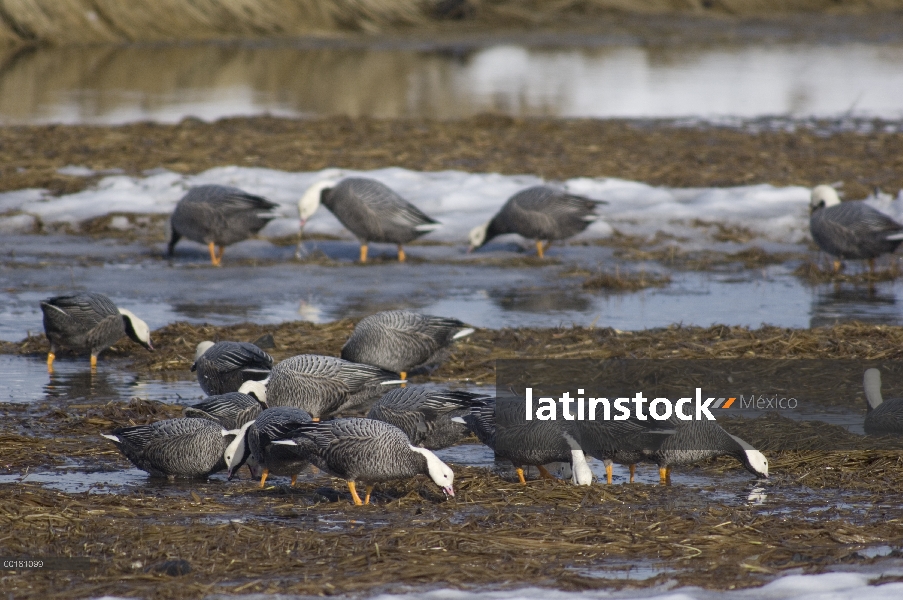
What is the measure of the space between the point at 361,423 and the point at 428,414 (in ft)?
2.92

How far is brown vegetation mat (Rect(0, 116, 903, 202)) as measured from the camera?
766 inches

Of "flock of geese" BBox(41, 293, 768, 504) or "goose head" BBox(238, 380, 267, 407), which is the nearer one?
"flock of geese" BBox(41, 293, 768, 504)

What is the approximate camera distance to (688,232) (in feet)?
52.8

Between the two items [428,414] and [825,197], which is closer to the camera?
[428,414]

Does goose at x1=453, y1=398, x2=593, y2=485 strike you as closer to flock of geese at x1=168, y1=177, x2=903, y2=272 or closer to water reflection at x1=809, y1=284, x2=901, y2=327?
water reflection at x1=809, y1=284, x2=901, y2=327

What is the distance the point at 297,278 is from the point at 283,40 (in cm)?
3703

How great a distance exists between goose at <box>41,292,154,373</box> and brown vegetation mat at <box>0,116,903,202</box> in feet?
27.3

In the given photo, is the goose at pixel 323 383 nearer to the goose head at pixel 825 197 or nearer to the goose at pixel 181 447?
the goose at pixel 181 447

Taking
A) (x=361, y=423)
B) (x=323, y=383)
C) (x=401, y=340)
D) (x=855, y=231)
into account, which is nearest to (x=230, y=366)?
(x=323, y=383)

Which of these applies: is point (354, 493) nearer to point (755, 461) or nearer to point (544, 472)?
point (544, 472)

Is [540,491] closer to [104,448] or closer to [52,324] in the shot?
[104,448]

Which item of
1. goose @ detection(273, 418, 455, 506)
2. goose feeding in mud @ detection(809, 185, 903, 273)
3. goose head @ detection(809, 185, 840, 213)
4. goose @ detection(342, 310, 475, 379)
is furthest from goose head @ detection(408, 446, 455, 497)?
goose head @ detection(809, 185, 840, 213)

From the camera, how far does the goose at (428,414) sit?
7574 mm

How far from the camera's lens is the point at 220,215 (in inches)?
555
